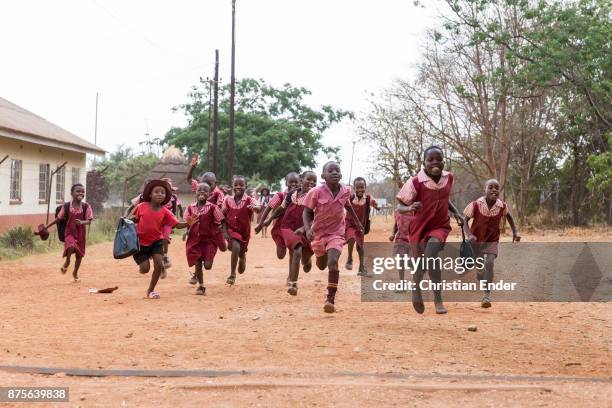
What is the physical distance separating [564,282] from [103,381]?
988cm

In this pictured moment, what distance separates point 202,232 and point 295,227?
52.8 inches

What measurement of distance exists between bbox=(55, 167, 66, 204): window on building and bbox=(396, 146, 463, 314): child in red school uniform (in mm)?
20738

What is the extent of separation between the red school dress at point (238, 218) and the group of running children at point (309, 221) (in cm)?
2

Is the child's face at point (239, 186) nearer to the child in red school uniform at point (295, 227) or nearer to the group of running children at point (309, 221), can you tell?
the group of running children at point (309, 221)

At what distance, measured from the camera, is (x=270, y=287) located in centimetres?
1302

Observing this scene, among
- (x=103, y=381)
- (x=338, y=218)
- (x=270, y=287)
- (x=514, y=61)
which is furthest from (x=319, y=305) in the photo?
(x=514, y=61)

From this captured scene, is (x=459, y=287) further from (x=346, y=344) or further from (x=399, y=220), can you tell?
(x=346, y=344)

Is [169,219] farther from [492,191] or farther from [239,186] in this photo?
[492,191]

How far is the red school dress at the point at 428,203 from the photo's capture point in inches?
345

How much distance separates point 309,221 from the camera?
1014 centimetres

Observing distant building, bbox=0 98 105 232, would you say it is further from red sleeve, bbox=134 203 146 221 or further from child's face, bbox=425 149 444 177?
child's face, bbox=425 149 444 177

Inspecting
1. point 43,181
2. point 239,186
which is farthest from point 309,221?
point 43,181

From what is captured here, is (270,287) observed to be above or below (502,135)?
below

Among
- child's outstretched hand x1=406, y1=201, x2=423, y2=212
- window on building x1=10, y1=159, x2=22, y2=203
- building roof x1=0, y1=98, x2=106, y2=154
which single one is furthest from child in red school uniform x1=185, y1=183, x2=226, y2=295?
window on building x1=10, y1=159, x2=22, y2=203
